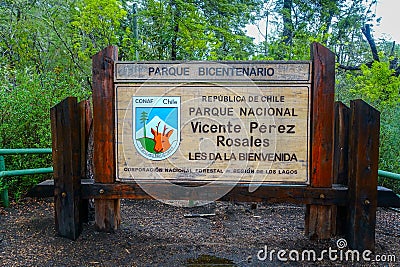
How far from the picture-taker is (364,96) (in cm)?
758

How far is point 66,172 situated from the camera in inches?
144

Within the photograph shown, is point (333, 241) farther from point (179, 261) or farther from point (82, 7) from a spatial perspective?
point (82, 7)

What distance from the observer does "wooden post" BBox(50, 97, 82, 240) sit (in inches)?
144

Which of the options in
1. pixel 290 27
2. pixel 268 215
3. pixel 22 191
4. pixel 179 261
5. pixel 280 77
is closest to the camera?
pixel 179 261

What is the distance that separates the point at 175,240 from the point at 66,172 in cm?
128

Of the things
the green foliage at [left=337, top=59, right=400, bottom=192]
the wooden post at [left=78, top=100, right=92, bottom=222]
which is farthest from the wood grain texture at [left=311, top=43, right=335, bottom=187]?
the green foliage at [left=337, top=59, right=400, bottom=192]

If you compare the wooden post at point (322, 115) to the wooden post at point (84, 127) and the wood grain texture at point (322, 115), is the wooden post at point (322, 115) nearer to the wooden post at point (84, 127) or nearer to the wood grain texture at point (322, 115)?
Result: the wood grain texture at point (322, 115)

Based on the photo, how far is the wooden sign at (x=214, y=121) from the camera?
352cm

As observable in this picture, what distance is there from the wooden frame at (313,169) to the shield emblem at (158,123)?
0.27 metres

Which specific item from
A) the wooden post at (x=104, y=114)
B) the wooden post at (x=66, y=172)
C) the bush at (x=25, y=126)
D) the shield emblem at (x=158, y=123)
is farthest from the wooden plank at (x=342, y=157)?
the bush at (x=25, y=126)

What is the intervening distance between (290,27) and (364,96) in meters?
5.22

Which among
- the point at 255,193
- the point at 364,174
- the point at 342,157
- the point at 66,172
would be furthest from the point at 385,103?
the point at 66,172

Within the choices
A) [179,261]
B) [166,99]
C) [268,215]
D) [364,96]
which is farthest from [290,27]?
→ [179,261]

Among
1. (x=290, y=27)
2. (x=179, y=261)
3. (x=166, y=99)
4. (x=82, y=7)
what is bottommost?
(x=179, y=261)
